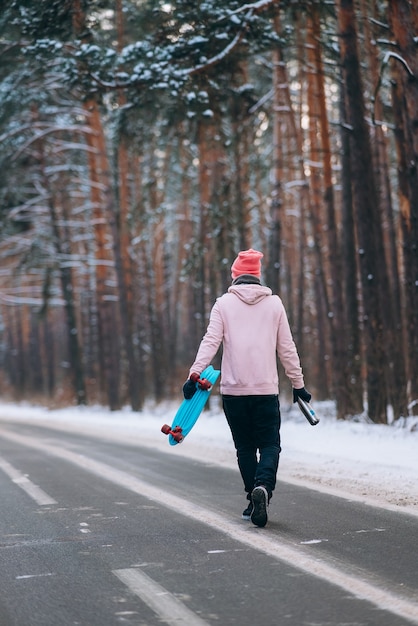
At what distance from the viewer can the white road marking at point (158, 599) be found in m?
4.64

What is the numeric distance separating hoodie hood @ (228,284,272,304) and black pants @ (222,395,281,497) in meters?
0.74

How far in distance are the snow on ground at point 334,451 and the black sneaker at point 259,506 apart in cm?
120

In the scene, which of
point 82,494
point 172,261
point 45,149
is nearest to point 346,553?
point 82,494

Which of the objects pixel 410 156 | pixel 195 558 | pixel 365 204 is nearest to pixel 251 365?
pixel 195 558

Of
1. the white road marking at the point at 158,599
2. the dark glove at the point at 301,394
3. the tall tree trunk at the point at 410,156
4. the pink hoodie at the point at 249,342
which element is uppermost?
the tall tree trunk at the point at 410,156

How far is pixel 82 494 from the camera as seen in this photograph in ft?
30.3

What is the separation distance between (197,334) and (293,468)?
20.0 metres

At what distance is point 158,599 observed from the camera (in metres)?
5.05

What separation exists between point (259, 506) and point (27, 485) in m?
3.72

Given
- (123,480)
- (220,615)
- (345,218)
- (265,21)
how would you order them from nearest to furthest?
1. (220,615)
2. (123,480)
3. (265,21)
4. (345,218)

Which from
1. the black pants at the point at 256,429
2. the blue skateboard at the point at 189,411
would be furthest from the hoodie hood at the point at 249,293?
the black pants at the point at 256,429

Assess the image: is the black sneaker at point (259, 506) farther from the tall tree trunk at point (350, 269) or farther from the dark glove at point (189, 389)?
the tall tree trunk at point (350, 269)

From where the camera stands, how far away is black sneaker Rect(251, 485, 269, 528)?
704 cm

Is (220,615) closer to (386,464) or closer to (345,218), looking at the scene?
(386,464)
